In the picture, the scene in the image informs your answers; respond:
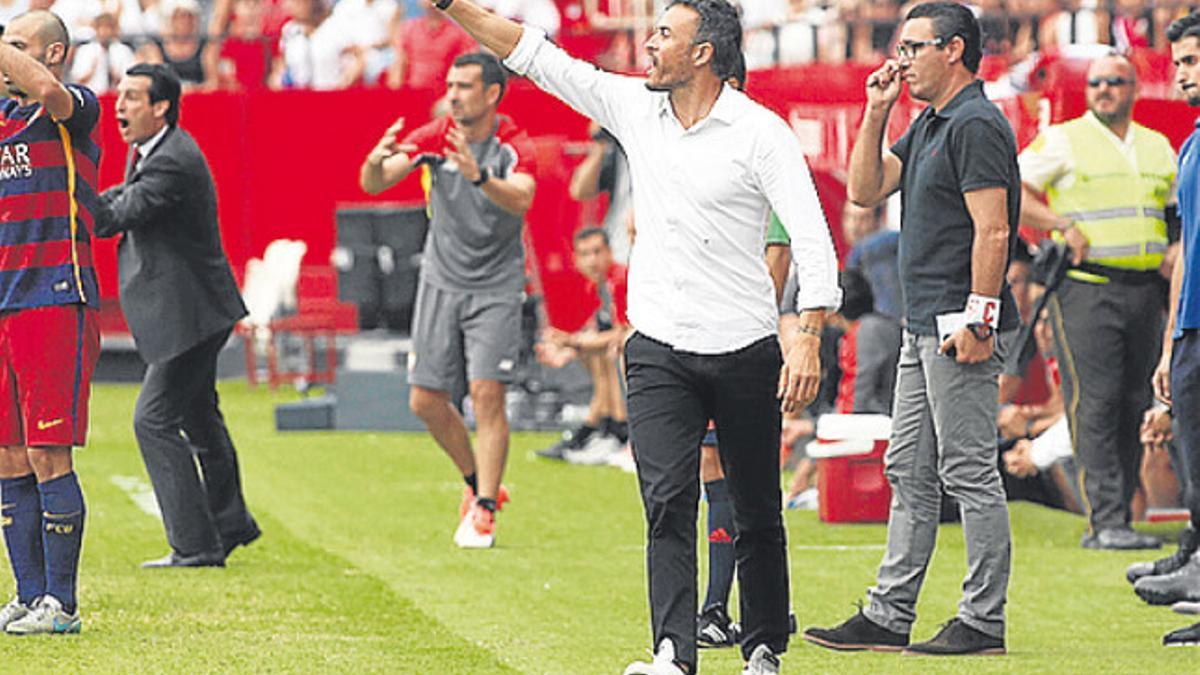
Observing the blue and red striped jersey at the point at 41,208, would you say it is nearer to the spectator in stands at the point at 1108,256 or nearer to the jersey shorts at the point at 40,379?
the jersey shorts at the point at 40,379

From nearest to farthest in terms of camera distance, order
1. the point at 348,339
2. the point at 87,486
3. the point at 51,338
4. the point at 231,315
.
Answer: the point at 51,338 < the point at 231,315 < the point at 87,486 < the point at 348,339

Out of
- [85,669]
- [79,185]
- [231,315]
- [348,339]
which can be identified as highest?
[79,185]

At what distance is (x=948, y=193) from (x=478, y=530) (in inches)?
143

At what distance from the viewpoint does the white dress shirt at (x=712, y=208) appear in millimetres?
6711

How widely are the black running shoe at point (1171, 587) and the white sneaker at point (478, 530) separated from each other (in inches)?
115

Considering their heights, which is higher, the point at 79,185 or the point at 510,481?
the point at 79,185

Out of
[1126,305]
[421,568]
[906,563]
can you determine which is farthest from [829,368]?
[906,563]

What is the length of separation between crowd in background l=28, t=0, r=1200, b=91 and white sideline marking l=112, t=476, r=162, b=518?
244 inches

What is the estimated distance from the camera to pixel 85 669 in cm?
730

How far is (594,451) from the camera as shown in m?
14.7

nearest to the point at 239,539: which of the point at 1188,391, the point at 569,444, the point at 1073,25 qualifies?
the point at 1188,391

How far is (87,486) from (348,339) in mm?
6251

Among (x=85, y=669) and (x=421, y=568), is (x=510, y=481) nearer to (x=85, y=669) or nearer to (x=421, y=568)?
(x=421, y=568)

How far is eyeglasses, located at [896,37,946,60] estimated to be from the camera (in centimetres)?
775
